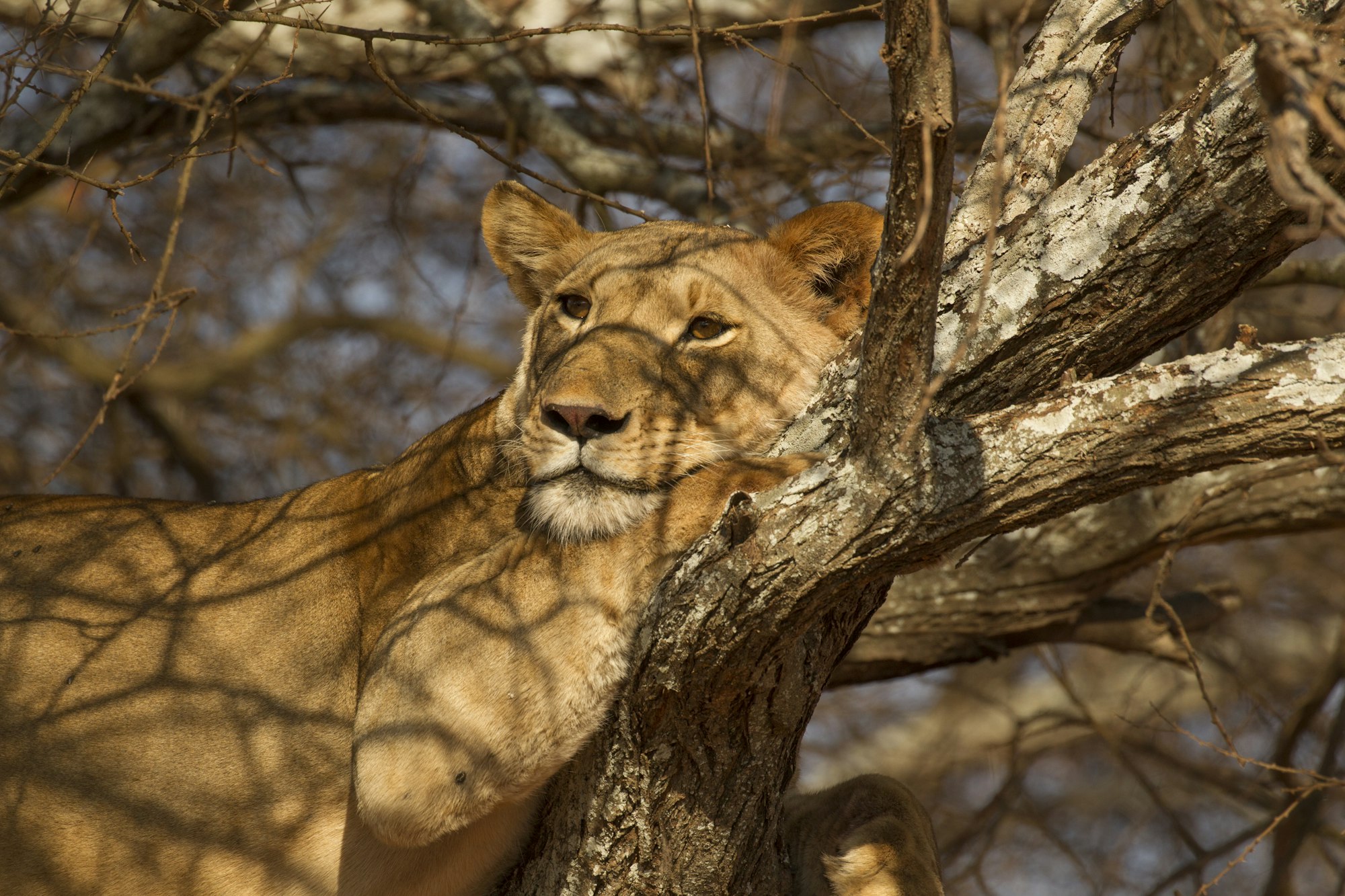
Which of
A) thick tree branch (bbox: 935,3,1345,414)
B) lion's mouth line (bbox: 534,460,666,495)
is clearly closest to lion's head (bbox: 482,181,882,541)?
lion's mouth line (bbox: 534,460,666,495)

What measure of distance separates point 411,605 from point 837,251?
1384 millimetres

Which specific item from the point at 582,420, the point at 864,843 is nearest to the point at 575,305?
the point at 582,420

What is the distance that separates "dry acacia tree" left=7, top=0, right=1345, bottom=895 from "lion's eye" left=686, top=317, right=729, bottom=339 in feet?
1.19

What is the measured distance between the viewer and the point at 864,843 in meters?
3.26

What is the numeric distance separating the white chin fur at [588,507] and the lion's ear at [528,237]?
1.10 m

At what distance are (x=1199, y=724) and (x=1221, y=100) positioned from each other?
7.82 m

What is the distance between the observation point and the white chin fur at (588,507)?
108 inches

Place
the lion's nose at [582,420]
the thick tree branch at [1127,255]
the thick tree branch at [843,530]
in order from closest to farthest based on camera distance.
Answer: the thick tree branch at [843,530]
the thick tree branch at [1127,255]
the lion's nose at [582,420]

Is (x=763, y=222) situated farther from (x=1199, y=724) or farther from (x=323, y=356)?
(x=1199, y=724)

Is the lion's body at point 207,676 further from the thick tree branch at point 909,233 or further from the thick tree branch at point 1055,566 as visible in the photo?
the thick tree branch at point 1055,566

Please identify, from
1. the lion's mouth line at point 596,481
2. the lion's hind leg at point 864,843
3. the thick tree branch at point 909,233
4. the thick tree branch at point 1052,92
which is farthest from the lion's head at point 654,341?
the lion's hind leg at point 864,843

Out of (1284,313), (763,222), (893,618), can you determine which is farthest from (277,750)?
(1284,313)

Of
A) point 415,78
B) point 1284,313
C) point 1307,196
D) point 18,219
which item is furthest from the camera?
point 18,219

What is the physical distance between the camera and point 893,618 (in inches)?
191
